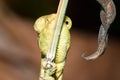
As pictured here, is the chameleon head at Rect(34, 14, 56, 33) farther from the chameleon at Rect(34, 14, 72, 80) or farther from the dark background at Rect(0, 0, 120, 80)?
the dark background at Rect(0, 0, 120, 80)

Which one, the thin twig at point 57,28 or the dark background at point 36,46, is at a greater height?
the thin twig at point 57,28

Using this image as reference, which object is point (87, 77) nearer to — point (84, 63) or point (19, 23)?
point (84, 63)

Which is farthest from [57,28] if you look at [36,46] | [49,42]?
[36,46]

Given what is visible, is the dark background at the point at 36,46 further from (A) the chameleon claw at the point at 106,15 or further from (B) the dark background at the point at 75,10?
(A) the chameleon claw at the point at 106,15

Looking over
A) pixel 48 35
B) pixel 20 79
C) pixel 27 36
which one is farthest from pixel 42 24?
pixel 27 36

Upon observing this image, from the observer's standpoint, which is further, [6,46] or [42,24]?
[6,46]

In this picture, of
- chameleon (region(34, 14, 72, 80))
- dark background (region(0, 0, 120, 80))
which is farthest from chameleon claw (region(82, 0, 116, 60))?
dark background (region(0, 0, 120, 80))

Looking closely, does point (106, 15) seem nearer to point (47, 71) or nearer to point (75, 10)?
point (47, 71)

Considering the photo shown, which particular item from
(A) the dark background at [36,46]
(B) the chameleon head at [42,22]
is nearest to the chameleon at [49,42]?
(B) the chameleon head at [42,22]
